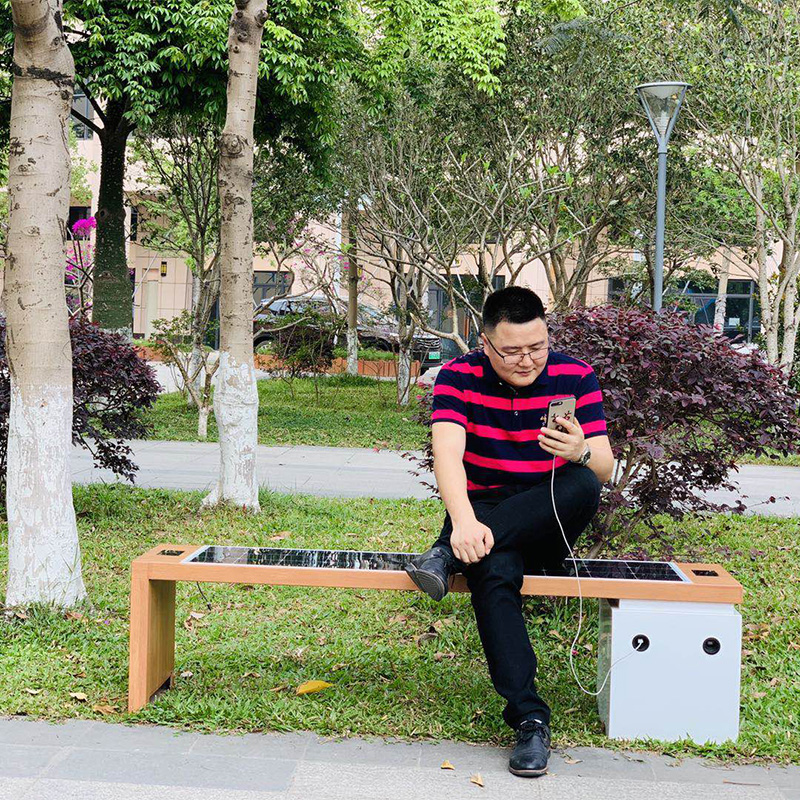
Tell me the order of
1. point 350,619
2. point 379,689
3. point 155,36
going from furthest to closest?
point 155,36 < point 350,619 < point 379,689

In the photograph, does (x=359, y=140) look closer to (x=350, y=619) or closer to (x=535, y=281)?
(x=350, y=619)

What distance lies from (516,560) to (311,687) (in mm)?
1113

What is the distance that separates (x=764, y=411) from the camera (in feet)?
17.9

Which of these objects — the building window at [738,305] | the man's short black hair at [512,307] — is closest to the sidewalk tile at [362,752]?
the man's short black hair at [512,307]

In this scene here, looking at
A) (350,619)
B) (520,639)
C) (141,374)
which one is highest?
(141,374)

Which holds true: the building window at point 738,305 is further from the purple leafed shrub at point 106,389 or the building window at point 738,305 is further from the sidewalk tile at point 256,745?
the sidewalk tile at point 256,745

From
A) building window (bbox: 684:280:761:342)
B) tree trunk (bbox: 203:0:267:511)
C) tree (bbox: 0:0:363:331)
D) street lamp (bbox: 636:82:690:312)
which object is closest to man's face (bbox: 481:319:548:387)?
tree trunk (bbox: 203:0:267:511)

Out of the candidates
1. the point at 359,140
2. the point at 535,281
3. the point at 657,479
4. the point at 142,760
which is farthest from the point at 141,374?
the point at 535,281

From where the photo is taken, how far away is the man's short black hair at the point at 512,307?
3.91m

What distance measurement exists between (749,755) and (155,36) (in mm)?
11011

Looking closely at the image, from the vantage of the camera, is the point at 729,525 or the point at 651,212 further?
the point at 651,212

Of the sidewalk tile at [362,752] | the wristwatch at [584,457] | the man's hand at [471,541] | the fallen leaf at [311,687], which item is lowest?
the sidewalk tile at [362,752]

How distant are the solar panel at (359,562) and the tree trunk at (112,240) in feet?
36.3

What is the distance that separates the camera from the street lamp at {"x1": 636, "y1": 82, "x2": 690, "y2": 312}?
11.6m
